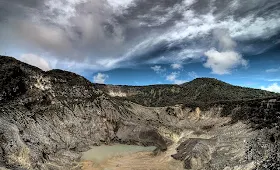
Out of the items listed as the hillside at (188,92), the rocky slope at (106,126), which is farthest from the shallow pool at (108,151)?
the hillside at (188,92)

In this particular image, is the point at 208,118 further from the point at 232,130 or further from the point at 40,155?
the point at 40,155

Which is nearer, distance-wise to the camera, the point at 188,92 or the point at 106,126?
the point at 106,126

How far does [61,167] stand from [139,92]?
251 ft

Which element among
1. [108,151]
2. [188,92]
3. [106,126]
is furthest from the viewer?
[188,92]

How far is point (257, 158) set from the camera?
37.0 meters

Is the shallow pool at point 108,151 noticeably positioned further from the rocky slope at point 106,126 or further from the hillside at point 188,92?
the hillside at point 188,92

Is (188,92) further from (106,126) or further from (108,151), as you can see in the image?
(108,151)

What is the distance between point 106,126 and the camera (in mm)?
68125

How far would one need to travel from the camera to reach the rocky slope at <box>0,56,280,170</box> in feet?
132

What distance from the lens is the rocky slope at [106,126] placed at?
40125 mm

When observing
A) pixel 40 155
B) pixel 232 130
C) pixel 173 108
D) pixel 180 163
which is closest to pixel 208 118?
pixel 173 108

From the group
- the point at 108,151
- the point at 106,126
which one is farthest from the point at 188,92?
the point at 108,151

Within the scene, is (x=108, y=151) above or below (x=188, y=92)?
below

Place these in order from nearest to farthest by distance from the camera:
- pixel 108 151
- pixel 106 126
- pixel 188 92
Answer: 1. pixel 108 151
2. pixel 106 126
3. pixel 188 92
